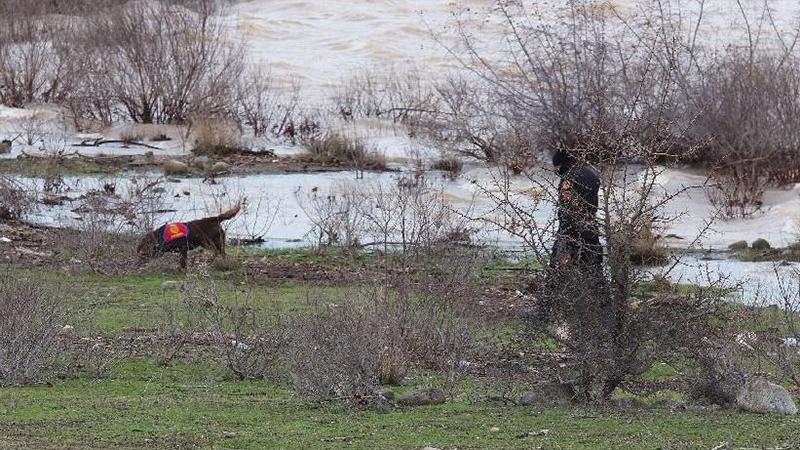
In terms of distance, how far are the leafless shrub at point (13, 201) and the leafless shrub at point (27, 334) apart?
1097 centimetres

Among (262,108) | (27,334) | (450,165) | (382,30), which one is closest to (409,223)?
(27,334)

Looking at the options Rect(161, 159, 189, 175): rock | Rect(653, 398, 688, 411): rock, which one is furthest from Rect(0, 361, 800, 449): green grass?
Rect(161, 159, 189, 175): rock

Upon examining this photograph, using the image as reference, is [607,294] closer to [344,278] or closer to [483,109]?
[344,278]

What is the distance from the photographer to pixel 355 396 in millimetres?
8867

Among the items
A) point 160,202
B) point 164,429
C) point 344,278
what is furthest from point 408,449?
point 160,202

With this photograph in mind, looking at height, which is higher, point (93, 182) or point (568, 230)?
point (568, 230)

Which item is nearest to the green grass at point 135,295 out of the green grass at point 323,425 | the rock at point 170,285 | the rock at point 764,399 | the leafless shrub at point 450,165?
the rock at point 170,285

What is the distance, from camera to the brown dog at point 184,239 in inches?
670

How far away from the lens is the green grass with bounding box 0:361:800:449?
7527 mm

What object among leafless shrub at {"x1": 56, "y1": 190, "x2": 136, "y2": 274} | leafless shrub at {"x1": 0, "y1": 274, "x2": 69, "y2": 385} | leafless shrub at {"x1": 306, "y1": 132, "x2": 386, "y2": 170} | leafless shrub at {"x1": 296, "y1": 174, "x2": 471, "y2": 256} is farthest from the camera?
leafless shrub at {"x1": 306, "y1": 132, "x2": 386, "y2": 170}

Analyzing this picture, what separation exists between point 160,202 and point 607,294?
48.5 feet

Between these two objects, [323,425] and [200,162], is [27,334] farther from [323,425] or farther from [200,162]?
[200,162]

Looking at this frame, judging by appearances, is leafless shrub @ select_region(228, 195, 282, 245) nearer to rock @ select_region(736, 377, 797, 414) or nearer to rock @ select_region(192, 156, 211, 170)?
rock @ select_region(192, 156, 211, 170)

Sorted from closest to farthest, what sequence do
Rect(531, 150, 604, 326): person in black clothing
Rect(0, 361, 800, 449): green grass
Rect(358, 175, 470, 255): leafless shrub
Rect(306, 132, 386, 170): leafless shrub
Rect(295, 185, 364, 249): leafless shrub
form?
Rect(0, 361, 800, 449): green grass, Rect(531, 150, 604, 326): person in black clothing, Rect(358, 175, 470, 255): leafless shrub, Rect(295, 185, 364, 249): leafless shrub, Rect(306, 132, 386, 170): leafless shrub
